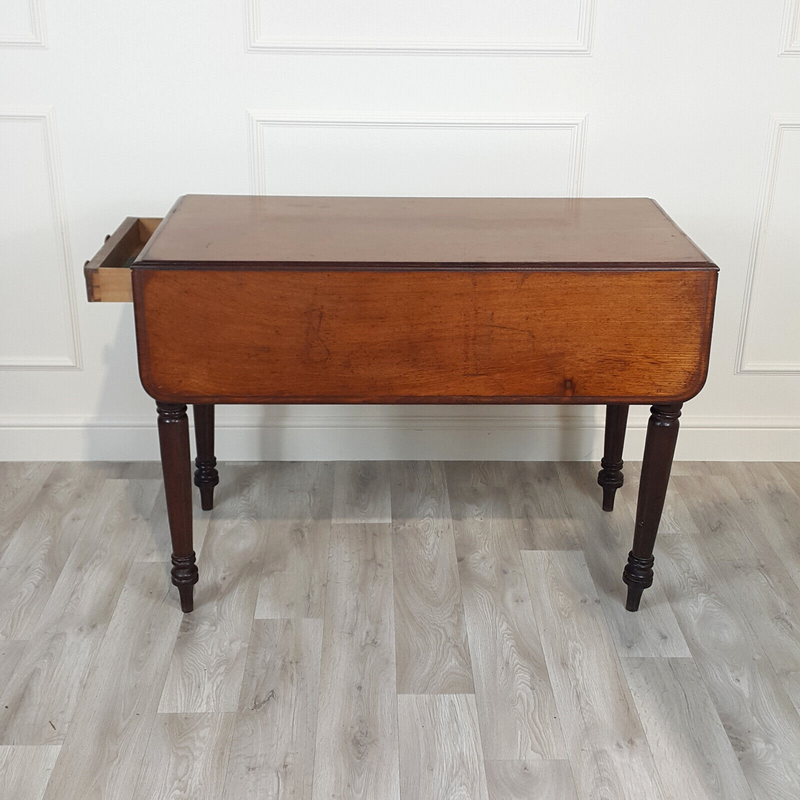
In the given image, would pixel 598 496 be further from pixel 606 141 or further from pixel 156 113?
pixel 156 113

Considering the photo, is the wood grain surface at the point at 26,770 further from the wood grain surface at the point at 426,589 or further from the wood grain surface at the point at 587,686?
the wood grain surface at the point at 587,686

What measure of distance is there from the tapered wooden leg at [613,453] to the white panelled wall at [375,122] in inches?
17.7

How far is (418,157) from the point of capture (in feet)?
7.86

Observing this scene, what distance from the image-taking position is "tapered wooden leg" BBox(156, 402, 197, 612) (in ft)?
6.20

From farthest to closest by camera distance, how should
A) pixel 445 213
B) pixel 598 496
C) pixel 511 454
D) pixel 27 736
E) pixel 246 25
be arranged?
pixel 511 454 → pixel 598 496 → pixel 246 25 → pixel 445 213 → pixel 27 736

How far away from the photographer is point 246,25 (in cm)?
227

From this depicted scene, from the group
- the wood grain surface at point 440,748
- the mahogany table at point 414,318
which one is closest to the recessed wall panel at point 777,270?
the mahogany table at point 414,318

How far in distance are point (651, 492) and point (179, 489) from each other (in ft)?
3.24

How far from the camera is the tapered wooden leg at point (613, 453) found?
2.37 metres

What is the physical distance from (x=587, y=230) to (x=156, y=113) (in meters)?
1.13

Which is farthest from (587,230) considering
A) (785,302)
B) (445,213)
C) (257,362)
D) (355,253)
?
(785,302)

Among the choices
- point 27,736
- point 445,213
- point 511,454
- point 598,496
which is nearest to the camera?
point 27,736

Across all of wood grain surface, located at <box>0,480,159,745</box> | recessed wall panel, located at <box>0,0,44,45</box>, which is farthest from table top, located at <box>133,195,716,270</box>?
wood grain surface, located at <box>0,480,159,745</box>

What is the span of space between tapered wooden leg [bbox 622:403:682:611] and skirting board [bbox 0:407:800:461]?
64 centimetres
